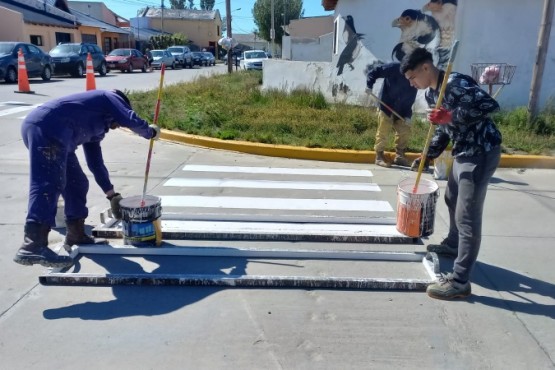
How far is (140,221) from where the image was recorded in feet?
14.2

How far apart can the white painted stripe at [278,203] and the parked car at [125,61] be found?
1068 inches

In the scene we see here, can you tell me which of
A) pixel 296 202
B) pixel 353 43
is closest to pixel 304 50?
pixel 353 43

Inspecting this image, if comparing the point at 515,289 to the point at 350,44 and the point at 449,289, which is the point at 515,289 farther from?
the point at 350,44

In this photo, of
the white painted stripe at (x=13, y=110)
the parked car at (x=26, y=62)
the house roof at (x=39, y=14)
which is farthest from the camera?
the house roof at (x=39, y=14)

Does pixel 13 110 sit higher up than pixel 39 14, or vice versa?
pixel 39 14

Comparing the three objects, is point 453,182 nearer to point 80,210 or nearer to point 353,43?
point 80,210

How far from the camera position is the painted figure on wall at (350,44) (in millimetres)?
12828

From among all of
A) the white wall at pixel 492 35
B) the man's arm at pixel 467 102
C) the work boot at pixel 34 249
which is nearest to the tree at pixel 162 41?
the white wall at pixel 492 35

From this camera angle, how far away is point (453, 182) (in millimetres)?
4012

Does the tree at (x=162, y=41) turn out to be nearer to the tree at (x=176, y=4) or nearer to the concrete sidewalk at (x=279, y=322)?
the concrete sidewalk at (x=279, y=322)

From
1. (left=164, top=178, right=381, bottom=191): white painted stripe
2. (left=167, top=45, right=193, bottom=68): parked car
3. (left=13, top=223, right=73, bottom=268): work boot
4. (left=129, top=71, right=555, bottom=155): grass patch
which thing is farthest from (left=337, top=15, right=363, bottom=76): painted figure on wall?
(left=167, top=45, right=193, bottom=68): parked car

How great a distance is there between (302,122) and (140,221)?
6.13m

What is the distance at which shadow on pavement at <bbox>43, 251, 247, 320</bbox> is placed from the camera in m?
3.51

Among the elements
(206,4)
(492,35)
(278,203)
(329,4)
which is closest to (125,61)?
(329,4)
